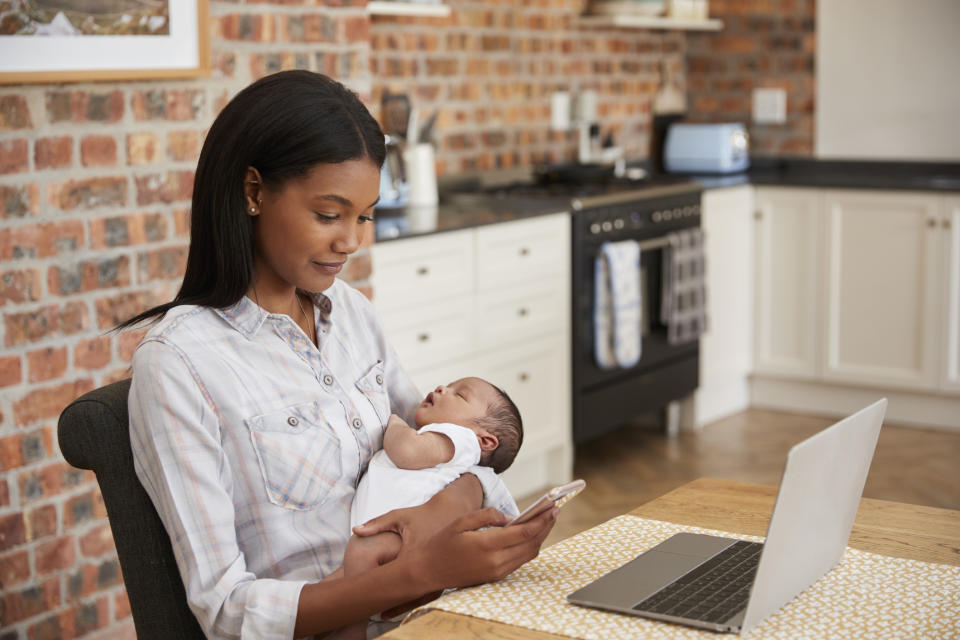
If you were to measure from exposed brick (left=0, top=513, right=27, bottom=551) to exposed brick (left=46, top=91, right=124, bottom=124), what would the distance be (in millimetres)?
774

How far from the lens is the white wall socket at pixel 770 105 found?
5723 millimetres

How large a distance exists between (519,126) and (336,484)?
3.56 m

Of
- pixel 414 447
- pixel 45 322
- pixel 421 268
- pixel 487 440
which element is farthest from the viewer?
pixel 421 268

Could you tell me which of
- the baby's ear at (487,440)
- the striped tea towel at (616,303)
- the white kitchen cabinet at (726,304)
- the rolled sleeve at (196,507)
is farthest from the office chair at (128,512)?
→ the white kitchen cabinet at (726,304)

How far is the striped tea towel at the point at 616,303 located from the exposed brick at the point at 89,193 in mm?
1996

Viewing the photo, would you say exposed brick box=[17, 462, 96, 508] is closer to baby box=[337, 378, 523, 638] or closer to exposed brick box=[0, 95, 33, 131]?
exposed brick box=[0, 95, 33, 131]

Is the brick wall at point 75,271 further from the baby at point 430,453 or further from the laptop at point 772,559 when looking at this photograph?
the laptop at point 772,559

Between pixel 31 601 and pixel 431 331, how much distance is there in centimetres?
149

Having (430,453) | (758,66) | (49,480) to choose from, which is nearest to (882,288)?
(758,66)

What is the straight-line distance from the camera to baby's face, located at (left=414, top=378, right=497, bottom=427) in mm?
1711

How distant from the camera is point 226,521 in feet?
4.49

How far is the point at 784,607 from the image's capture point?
1.20 m

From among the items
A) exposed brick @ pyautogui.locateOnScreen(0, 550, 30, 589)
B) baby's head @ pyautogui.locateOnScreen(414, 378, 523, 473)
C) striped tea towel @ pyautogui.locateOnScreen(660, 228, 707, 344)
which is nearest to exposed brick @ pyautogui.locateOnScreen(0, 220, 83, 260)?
exposed brick @ pyautogui.locateOnScreen(0, 550, 30, 589)

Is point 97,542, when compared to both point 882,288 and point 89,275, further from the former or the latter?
point 882,288
